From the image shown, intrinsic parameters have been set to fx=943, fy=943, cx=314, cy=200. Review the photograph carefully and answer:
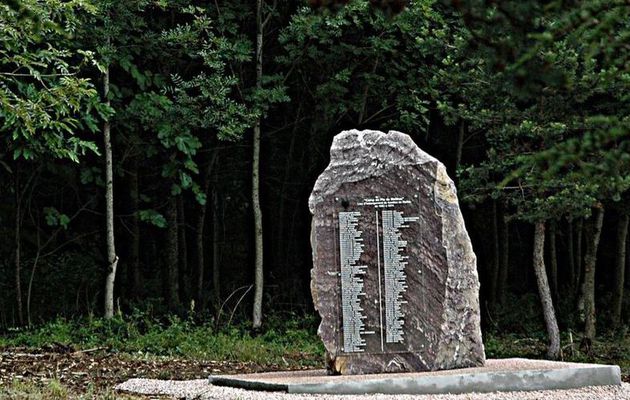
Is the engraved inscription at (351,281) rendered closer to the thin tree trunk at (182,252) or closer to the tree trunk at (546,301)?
the tree trunk at (546,301)

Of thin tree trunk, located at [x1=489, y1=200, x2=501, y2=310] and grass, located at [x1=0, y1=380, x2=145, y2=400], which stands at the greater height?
thin tree trunk, located at [x1=489, y1=200, x2=501, y2=310]

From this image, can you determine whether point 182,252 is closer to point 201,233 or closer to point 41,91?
point 201,233

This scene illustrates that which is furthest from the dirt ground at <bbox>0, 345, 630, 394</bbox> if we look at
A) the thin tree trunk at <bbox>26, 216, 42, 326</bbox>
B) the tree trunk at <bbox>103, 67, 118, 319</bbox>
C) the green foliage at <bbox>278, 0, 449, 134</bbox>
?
the green foliage at <bbox>278, 0, 449, 134</bbox>

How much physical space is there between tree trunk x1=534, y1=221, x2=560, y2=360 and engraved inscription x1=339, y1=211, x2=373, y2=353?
3456 millimetres

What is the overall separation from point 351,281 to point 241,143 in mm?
6815

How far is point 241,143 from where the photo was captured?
15867mm

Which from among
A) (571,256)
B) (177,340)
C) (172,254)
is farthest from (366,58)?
(571,256)

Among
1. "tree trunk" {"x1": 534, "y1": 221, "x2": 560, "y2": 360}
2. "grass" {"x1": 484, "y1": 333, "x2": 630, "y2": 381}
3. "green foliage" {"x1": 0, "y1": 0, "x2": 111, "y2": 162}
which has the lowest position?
"grass" {"x1": 484, "y1": 333, "x2": 630, "y2": 381}

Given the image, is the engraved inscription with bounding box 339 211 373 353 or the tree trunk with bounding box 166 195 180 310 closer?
the engraved inscription with bounding box 339 211 373 353

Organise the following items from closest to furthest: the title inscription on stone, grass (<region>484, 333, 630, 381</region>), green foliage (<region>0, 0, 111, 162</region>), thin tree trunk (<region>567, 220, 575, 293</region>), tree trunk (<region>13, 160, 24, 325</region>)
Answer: the title inscription on stone < green foliage (<region>0, 0, 111, 162</region>) < grass (<region>484, 333, 630, 381</region>) < tree trunk (<region>13, 160, 24, 325</region>) < thin tree trunk (<region>567, 220, 575, 293</region>)

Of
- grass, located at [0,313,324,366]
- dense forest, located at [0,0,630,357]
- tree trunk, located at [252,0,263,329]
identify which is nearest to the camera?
dense forest, located at [0,0,630,357]

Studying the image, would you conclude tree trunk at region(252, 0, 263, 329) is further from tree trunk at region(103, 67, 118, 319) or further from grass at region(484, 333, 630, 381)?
grass at region(484, 333, 630, 381)

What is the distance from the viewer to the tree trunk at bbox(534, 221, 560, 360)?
1205 cm

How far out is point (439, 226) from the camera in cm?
942
